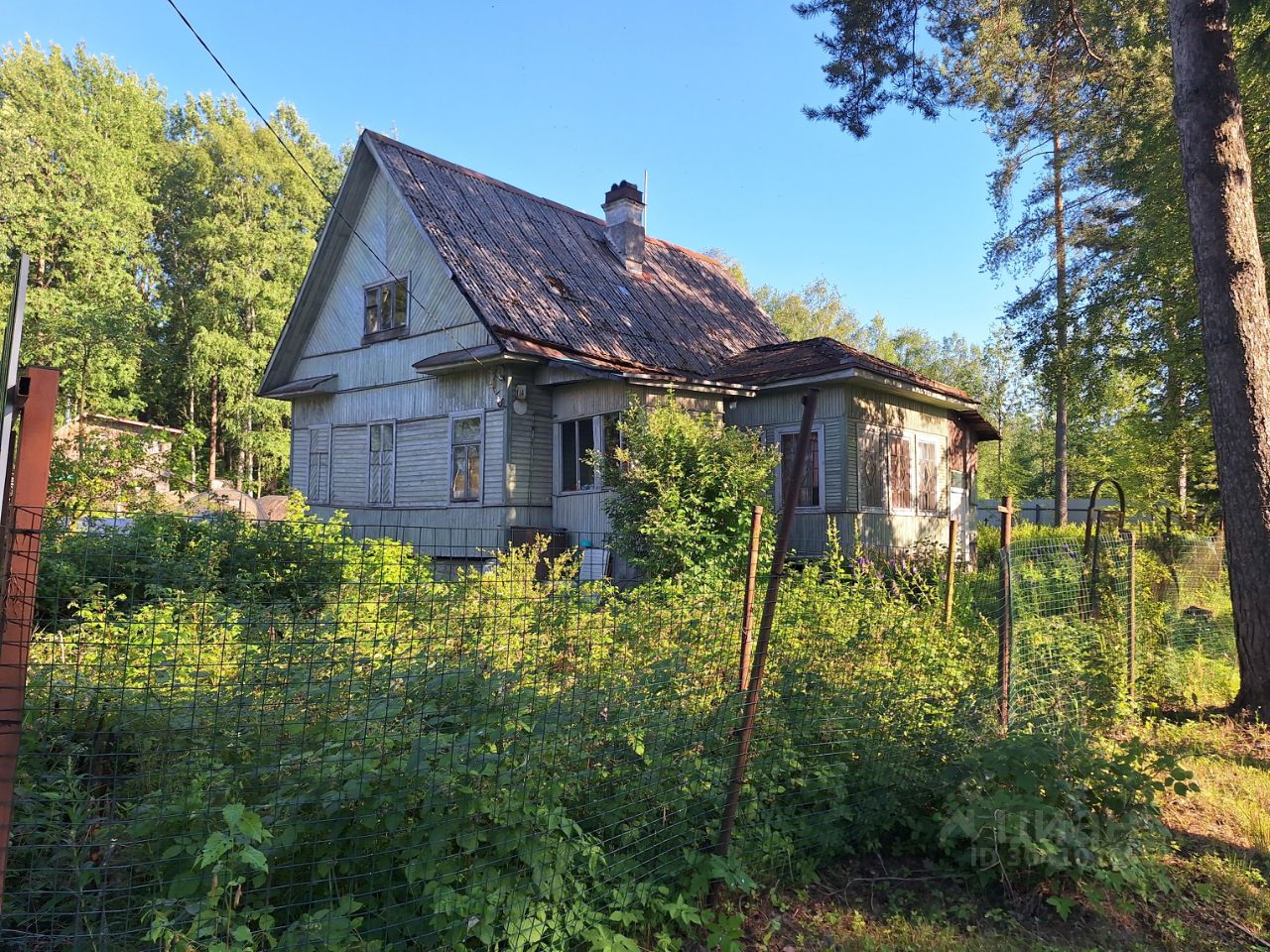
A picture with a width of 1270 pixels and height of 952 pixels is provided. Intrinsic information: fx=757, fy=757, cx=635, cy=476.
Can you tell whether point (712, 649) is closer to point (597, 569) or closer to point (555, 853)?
point (555, 853)

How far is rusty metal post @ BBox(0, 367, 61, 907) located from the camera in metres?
2.12

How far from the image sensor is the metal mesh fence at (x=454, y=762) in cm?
253

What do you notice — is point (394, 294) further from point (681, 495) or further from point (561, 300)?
point (681, 495)

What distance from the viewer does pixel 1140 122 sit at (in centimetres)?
1306

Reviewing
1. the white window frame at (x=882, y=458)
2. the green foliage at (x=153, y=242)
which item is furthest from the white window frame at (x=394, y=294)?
the green foliage at (x=153, y=242)

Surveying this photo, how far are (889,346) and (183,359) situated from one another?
4452 centimetres

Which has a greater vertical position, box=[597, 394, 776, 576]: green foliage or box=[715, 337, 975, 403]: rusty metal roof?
box=[715, 337, 975, 403]: rusty metal roof

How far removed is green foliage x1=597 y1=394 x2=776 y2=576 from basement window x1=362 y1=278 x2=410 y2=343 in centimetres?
705

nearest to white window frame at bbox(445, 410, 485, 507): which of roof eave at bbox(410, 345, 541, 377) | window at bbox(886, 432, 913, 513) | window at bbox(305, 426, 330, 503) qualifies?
roof eave at bbox(410, 345, 541, 377)

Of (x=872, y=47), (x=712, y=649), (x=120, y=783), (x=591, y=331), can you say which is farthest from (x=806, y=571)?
(x=591, y=331)

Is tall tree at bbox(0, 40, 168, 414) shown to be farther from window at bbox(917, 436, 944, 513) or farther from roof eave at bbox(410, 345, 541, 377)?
window at bbox(917, 436, 944, 513)

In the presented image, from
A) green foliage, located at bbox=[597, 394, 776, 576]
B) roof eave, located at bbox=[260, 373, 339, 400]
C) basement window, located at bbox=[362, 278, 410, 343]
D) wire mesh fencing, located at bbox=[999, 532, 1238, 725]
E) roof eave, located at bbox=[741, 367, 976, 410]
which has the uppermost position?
basement window, located at bbox=[362, 278, 410, 343]

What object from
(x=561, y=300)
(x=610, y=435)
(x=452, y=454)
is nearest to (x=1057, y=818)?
(x=610, y=435)

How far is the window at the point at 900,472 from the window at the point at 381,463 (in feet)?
31.9
